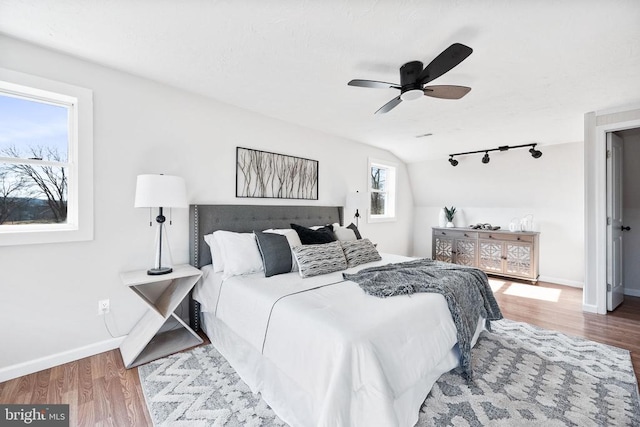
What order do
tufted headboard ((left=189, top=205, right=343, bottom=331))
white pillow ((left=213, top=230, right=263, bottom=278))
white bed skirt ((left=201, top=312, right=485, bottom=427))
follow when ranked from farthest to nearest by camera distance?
tufted headboard ((left=189, top=205, right=343, bottom=331)) → white pillow ((left=213, top=230, right=263, bottom=278)) → white bed skirt ((left=201, top=312, right=485, bottom=427))

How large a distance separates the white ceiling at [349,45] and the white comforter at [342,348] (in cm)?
178

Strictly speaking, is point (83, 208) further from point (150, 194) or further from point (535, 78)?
point (535, 78)

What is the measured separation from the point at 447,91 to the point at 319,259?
1744mm

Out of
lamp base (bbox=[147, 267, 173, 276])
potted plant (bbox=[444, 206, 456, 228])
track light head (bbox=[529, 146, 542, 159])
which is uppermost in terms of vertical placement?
track light head (bbox=[529, 146, 542, 159])

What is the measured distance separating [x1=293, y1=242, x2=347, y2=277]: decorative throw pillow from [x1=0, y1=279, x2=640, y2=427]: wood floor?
1.42 metres

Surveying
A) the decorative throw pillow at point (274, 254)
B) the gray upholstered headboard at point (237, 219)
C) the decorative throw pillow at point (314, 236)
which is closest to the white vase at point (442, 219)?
the gray upholstered headboard at point (237, 219)

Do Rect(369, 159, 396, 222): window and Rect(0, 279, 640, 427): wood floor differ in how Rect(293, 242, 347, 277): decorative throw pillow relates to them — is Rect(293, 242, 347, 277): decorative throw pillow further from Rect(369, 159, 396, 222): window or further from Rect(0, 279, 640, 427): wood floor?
Rect(369, 159, 396, 222): window

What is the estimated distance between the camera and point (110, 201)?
7.80 ft

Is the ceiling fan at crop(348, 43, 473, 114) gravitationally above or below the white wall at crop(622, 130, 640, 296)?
above

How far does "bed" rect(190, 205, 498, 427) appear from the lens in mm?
1324

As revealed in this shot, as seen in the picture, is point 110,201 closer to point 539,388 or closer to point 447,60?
point 447,60

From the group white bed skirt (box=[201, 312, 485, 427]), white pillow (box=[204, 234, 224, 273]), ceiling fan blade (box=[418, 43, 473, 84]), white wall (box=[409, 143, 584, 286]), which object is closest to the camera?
white bed skirt (box=[201, 312, 485, 427])

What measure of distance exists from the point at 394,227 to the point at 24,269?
5073 millimetres

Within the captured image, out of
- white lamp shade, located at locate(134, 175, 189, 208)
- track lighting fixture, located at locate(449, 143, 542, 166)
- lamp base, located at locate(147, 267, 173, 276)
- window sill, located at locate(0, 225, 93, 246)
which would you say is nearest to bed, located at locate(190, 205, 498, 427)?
lamp base, located at locate(147, 267, 173, 276)
